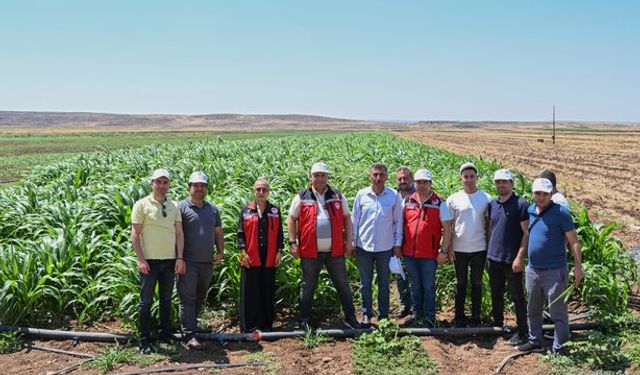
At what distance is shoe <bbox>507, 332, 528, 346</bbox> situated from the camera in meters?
4.84

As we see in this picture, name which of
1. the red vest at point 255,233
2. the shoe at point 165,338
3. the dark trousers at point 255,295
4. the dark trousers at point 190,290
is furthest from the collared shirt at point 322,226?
the shoe at point 165,338

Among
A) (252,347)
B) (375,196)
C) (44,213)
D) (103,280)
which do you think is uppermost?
(375,196)

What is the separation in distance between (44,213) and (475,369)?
6050mm

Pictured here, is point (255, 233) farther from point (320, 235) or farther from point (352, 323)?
point (352, 323)

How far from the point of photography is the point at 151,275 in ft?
15.5

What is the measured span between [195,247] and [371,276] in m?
1.73

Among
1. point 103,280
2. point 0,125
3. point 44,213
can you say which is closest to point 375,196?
point 103,280

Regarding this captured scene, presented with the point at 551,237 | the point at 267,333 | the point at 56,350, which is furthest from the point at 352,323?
the point at 56,350

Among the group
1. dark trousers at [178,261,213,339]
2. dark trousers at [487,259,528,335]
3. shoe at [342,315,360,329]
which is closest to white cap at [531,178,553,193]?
dark trousers at [487,259,528,335]

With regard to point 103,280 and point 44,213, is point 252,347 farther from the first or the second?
point 44,213

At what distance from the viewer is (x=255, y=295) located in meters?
5.25

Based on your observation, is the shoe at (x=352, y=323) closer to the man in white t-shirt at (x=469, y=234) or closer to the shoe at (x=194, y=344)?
the man in white t-shirt at (x=469, y=234)

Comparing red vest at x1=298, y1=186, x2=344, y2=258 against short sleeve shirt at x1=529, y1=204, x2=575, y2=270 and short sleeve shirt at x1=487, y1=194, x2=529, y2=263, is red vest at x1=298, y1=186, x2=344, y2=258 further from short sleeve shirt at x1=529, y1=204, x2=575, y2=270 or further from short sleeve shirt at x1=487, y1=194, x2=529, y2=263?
short sleeve shirt at x1=529, y1=204, x2=575, y2=270

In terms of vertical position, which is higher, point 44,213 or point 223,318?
point 44,213
